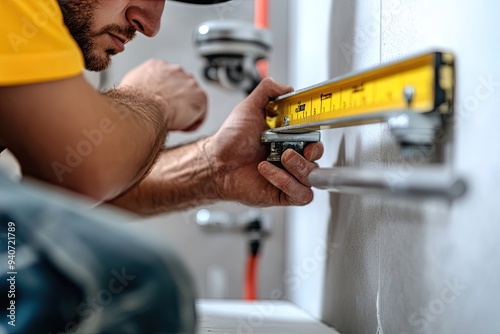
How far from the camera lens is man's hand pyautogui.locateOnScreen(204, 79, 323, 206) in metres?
0.98

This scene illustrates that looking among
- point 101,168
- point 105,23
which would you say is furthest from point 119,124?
point 105,23

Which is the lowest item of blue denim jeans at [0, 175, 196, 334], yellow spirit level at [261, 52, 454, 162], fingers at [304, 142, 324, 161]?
blue denim jeans at [0, 175, 196, 334]

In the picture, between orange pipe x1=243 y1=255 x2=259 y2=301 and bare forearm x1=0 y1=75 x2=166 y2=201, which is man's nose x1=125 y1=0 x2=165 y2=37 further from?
orange pipe x1=243 y1=255 x2=259 y2=301

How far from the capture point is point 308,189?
99cm

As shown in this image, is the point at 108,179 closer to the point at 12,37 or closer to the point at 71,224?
the point at 12,37

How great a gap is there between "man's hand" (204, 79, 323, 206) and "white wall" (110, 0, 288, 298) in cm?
51

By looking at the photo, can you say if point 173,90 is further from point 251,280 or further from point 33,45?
point 251,280

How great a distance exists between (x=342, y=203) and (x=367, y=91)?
38cm

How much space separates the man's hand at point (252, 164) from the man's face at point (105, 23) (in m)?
0.22

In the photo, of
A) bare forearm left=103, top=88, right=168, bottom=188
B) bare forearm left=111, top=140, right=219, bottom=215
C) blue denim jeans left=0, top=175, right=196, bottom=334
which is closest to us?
blue denim jeans left=0, top=175, right=196, bottom=334

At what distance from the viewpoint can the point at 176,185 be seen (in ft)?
4.01

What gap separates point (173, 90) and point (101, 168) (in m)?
0.42

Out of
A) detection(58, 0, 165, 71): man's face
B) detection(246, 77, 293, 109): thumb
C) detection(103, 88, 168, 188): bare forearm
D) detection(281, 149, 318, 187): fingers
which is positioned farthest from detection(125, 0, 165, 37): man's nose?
detection(281, 149, 318, 187): fingers

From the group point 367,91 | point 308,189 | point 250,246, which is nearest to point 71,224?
point 367,91
